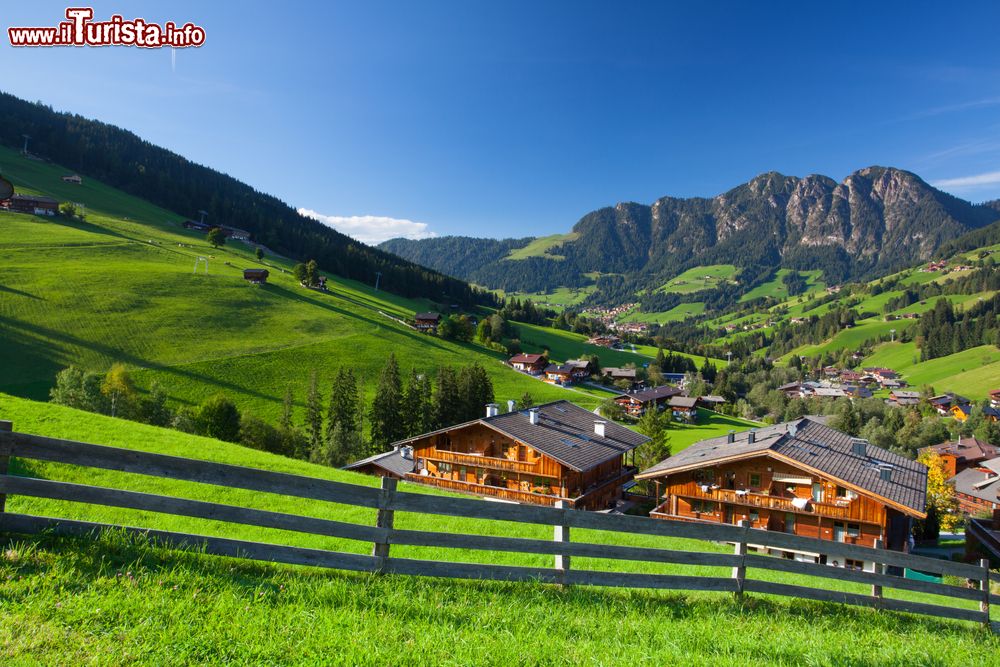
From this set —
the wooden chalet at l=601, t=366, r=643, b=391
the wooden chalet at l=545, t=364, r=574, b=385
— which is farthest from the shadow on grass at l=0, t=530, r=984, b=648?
the wooden chalet at l=601, t=366, r=643, b=391

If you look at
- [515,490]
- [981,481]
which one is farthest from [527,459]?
[981,481]

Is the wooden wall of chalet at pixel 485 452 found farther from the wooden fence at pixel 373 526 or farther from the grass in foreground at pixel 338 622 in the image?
the grass in foreground at pixel 338 622

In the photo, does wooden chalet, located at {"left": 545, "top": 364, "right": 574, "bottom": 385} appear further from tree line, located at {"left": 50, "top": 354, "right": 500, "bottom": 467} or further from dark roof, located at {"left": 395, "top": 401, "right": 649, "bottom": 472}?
dark roof, located at {"left": 395, "top": 401, "right": 649, "bottom": 472}

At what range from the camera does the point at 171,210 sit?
169 meters

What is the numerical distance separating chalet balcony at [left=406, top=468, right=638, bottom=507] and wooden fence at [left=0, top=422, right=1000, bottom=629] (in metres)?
27.5

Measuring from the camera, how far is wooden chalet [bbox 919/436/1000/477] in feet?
234

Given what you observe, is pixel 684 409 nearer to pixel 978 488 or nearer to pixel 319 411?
pixel 978 488

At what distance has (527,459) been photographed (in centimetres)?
3944

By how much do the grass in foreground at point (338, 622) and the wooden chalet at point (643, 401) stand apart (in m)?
102

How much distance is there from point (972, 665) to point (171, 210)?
673ft

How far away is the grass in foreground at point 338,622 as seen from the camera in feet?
14.9

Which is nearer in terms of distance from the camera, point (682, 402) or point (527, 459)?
point (527, 459)

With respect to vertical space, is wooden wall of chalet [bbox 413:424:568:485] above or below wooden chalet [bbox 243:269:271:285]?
below

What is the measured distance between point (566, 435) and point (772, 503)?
15.8 metres
